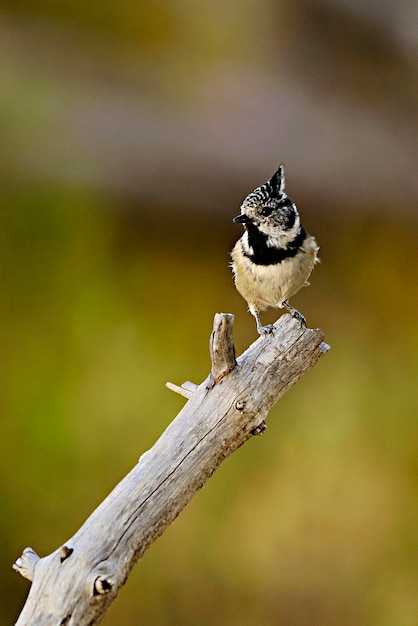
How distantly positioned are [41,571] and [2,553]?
68.9 inches

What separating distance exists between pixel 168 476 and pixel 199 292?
1.76m

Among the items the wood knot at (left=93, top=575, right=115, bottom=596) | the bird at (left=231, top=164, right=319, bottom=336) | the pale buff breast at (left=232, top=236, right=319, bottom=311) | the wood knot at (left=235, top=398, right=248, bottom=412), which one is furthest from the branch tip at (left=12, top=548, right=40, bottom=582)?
the pale buff breast at (left=232, top=236, right=319, bottom=311)

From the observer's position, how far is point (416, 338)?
309 centimetres

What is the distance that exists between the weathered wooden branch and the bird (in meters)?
0.23

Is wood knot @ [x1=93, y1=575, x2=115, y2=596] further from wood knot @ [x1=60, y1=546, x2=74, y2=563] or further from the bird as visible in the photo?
the bird

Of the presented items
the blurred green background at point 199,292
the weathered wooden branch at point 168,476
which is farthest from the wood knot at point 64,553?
the blurred green background at point 199,292

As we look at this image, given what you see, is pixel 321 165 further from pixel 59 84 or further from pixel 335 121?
pixel 59 84

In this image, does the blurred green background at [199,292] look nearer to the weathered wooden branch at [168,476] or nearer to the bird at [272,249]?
the bird at [272,249]

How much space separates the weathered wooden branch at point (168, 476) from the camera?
1258 millimetres

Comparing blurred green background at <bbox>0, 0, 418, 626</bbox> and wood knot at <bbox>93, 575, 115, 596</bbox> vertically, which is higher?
blurred green background at <bbox>0, 0, 418, 626</bbox>

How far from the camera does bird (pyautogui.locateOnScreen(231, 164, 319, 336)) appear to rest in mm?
1729

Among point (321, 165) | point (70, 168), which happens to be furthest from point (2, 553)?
point (321, 165)

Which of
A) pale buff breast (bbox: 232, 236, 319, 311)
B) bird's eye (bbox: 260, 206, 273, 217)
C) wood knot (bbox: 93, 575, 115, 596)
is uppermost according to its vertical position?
bird's eye (bbox: 260, 206, 273, 217)

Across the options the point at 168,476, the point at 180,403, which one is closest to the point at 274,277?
the point at 168,476
